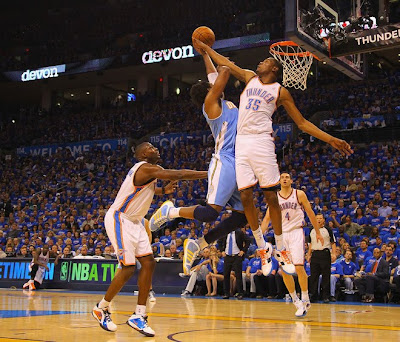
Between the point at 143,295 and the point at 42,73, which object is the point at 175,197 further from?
the point at 42,73

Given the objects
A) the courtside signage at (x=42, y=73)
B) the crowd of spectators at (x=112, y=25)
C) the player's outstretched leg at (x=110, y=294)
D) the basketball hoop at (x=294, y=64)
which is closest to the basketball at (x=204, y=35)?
the player's outstretched leg at (x=110, y=294)

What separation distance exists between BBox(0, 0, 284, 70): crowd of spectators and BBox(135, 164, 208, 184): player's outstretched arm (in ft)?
68.0

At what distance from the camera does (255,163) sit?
5.77 metres

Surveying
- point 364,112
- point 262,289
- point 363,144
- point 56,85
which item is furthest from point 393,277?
point 56,85

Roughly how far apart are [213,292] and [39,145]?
18.6 metres

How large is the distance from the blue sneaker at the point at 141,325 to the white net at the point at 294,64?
29.2 ft

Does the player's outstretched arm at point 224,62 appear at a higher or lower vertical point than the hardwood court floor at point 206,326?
higher

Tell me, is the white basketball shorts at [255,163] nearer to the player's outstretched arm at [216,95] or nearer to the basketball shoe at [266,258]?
the player's outstretched arm at [216,95]

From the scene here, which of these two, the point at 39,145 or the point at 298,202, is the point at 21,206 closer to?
the point at 39,145

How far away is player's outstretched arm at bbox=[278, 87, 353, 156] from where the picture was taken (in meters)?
5.47

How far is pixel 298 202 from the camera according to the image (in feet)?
28.8

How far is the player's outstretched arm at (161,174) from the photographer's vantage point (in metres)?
5.68

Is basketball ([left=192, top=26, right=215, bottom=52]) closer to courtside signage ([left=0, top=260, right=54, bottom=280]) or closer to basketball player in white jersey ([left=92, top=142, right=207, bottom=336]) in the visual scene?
basketball player in white jersey ([left=92, top=142, right=207, bottom=336])

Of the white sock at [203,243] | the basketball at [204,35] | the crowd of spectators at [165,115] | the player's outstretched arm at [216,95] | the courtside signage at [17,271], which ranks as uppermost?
the crowd of spectators at [165,115]
